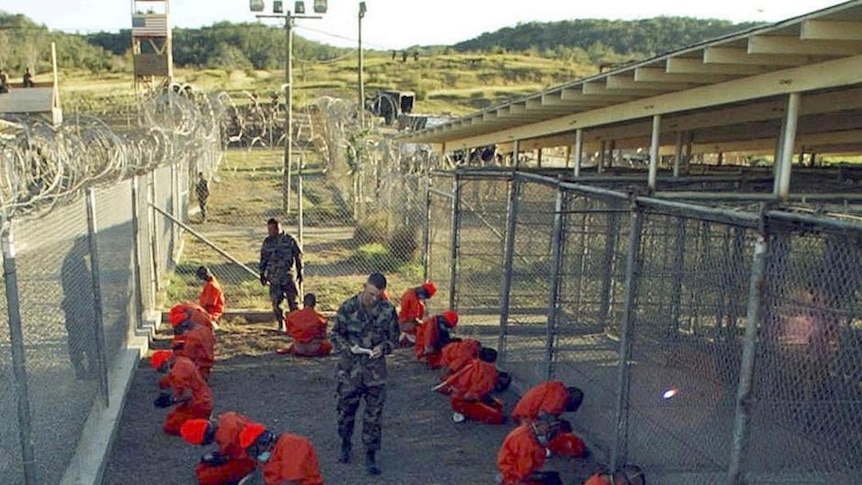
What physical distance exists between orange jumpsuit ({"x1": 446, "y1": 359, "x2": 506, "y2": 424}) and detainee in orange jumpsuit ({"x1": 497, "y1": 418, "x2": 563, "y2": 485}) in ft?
4.74

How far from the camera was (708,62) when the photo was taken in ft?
14.7

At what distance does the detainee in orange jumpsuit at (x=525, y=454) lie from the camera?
502cm

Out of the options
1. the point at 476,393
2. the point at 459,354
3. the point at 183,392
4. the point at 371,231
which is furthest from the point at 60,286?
the point at 371,231

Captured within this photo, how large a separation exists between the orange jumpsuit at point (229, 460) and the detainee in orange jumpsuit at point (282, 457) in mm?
193

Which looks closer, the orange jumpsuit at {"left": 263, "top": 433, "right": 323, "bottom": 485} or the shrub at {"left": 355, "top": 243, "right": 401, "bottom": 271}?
the orange jumpsuit at {"left": 263, "top": 433, "right": 323, "bottom": 485}

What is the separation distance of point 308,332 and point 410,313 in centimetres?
129

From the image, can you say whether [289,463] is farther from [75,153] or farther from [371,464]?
[75,153]

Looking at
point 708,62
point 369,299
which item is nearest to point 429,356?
point 369,299

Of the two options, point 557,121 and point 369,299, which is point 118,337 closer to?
point 369,299

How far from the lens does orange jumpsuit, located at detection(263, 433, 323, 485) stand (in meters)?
4.88

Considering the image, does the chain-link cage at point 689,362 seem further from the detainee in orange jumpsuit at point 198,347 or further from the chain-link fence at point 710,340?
the detainee in orange jumpsuit at point 198,347

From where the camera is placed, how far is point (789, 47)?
4082mm

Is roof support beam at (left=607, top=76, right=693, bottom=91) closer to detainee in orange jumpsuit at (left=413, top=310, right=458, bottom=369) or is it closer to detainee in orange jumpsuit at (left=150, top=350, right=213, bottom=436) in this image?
detainee in orange jumpsuit at (left=413, top=310, right=458, bottom=369)

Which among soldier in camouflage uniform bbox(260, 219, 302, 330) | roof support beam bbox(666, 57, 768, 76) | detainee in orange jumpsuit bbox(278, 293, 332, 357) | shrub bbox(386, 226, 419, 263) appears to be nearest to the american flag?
shrub bbox(386, 226, 419, 263)
